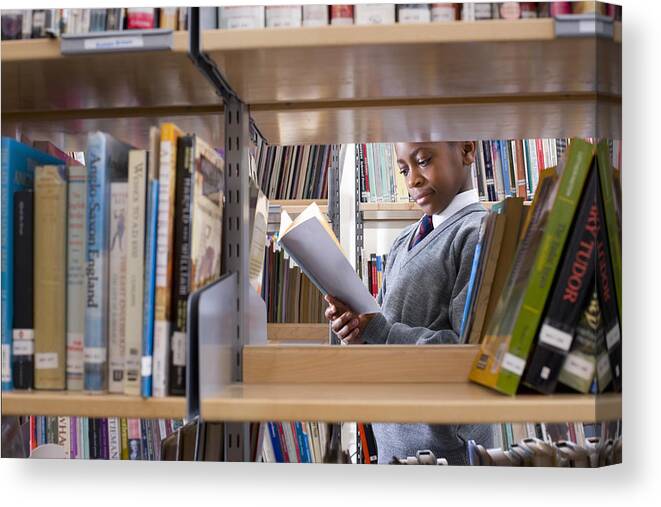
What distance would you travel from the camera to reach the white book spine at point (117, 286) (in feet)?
2.68

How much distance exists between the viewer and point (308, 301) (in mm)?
2492

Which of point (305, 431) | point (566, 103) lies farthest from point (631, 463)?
point (305, 431)

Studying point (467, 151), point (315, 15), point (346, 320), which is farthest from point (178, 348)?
point (467, 151)

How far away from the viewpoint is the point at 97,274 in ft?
2.71

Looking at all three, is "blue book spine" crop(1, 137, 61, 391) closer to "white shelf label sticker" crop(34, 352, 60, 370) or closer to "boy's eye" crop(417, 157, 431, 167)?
"white shelf label sticker" crop(34, 352, 60, 370)

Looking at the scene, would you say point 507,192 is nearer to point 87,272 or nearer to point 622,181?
point 622,181

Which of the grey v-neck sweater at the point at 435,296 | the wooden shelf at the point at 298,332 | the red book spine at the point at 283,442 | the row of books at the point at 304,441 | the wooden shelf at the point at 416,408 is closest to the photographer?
the wooden shelf at the point at 416,408

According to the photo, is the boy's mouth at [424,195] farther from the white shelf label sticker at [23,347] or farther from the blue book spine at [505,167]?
the white shelf label sticker at [23,347]

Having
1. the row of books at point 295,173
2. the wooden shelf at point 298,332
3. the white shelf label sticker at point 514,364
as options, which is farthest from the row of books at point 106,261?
the row of books at point 295,173

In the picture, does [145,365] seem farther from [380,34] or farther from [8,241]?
[380,34]

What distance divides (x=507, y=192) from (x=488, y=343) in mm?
1769

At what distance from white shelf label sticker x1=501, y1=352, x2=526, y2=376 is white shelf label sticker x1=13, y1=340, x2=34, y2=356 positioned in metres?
0.63

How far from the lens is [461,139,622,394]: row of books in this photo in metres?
0.81

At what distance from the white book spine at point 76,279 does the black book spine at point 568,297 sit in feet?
1.95
